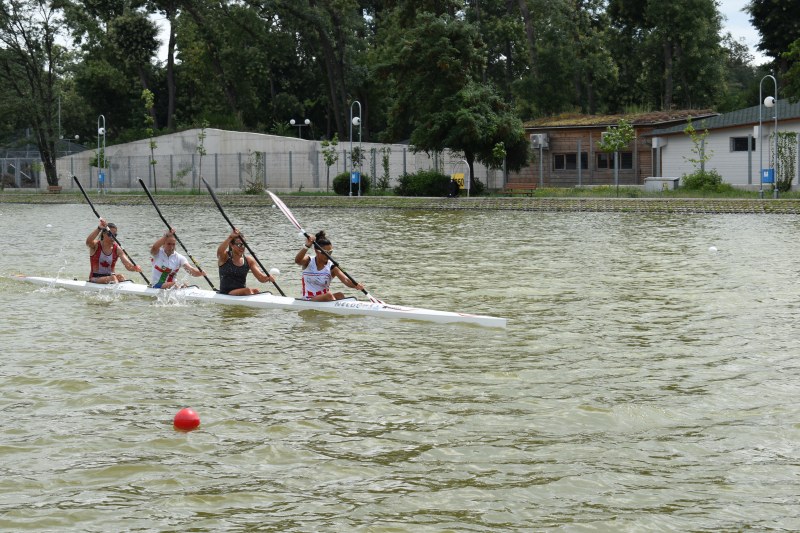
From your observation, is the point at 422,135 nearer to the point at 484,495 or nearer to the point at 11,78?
the point at 11,78

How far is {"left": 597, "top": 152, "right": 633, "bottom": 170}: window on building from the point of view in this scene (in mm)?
56938

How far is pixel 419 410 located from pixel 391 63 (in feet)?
150

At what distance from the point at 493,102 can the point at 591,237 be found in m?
23.2

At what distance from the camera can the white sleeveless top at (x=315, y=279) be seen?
56.4 feet

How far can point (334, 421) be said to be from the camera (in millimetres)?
10039

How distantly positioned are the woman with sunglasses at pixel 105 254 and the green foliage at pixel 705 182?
109ft

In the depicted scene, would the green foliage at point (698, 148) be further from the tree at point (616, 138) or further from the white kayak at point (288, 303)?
the white kayak at point (288, 303)

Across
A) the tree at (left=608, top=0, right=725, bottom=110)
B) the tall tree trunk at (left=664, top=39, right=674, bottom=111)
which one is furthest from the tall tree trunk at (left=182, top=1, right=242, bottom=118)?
the tall tree trunk at (left=664, top=39, right=674, bottom=111)

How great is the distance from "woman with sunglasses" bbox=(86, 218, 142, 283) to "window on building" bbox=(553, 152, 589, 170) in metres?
41.4

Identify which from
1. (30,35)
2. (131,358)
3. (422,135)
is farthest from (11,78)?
(131,358)

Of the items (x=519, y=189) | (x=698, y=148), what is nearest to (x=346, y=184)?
(x=519, y=189)

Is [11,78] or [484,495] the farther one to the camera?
[11,78]

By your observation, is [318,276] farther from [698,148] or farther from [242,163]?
[242,163]

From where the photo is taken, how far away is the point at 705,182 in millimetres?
47688
